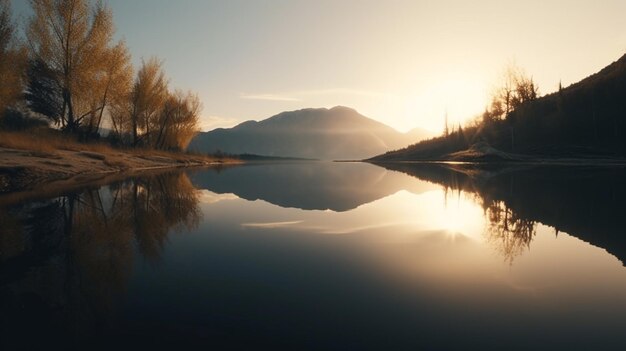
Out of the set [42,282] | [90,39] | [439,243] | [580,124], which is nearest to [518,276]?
[439,243]

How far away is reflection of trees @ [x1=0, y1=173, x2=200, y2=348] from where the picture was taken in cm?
401

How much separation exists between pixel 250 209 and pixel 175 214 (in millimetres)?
2625

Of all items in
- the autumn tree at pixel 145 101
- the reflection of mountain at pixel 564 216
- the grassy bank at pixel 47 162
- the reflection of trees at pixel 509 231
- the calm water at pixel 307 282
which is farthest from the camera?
the autumn tree at pixel 145 101

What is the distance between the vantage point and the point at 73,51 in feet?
98.6

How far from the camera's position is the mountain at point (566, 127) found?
6500cm

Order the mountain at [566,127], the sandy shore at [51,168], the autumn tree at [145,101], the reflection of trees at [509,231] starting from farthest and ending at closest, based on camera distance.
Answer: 1. the mountain at [566,127]
2. the autumn tree at [145,101]
3. the sandy shore at [51,168]
4. the reflection of trees at [509,231]

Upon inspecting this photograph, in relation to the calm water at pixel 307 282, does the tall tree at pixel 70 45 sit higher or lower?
higher

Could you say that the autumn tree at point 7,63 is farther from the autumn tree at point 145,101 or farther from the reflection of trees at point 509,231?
the reflection of trees at point 509,231

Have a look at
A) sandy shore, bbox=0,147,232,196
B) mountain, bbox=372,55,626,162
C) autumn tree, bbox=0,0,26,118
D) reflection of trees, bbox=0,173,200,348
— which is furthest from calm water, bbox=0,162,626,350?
mountain, bbox=372,55,626,162

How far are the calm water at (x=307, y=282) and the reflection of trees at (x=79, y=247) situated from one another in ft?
0.08

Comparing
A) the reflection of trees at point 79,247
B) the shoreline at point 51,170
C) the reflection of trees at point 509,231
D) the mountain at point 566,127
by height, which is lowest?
the reflection of trees at point 509,231

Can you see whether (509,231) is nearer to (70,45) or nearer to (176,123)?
(70,45)

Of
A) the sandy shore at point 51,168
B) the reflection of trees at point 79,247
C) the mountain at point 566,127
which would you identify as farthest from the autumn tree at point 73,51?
the mountain at point 566,127

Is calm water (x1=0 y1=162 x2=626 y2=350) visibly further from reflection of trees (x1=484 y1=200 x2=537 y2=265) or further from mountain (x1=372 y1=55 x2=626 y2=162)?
mountain (x1=372 y1=55 x2=626 y2=162)
